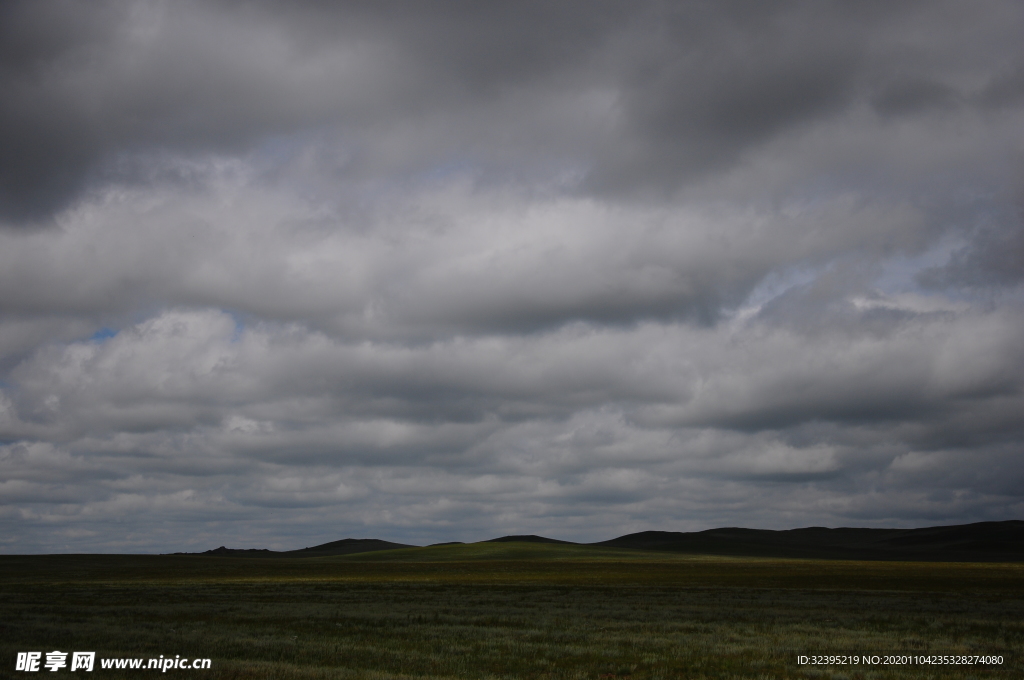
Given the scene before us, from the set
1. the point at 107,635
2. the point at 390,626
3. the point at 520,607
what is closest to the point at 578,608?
the point at 520,607

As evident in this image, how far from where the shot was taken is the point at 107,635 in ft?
98.8

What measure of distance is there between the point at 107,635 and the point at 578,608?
27240mm

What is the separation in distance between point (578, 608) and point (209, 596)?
1185 inches

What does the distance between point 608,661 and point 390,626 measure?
47.1 ft

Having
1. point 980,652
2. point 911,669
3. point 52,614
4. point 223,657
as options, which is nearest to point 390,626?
point 223,657

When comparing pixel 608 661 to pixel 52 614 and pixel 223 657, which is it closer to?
pixel 223 657

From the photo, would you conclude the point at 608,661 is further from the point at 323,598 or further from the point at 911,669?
the point at 323,598

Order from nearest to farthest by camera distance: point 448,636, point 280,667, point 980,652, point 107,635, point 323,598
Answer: point 280,667 < point 980,652 < point 107,635 < point 448,636 < point 323,598

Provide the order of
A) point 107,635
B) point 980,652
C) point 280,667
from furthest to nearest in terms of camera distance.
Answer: point 107,635 < point 980,652 < point 280,667

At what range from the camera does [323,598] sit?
2163 inches

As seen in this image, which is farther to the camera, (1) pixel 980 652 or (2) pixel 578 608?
(2) pixel 578 608

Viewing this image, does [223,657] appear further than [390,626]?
No

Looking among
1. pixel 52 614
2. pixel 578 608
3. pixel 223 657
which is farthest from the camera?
pixel 578 608

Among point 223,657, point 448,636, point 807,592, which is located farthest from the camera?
point 807,592
